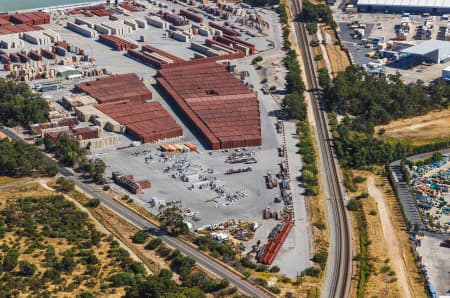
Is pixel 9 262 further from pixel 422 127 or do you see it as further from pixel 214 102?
pixel 422 127

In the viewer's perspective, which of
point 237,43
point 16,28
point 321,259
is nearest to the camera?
point 321,259

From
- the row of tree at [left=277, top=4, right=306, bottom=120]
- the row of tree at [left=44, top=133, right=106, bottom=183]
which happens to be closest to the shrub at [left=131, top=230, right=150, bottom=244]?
the row of tree at [left=44, top=133, right=106, bottom=183]

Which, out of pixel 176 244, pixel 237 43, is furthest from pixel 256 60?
pixel 176 244

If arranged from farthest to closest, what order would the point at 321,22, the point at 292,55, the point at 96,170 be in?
the point at 321,22 → the point at 292,55 → the point at 96,170

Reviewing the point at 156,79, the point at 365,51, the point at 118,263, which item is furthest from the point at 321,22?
the point at 118,263

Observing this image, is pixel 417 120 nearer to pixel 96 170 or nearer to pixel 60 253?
pixel 96 170

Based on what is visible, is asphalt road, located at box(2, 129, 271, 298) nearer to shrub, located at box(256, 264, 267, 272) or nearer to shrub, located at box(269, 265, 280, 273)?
shrub, located at box(256, 264, 267, 272)
